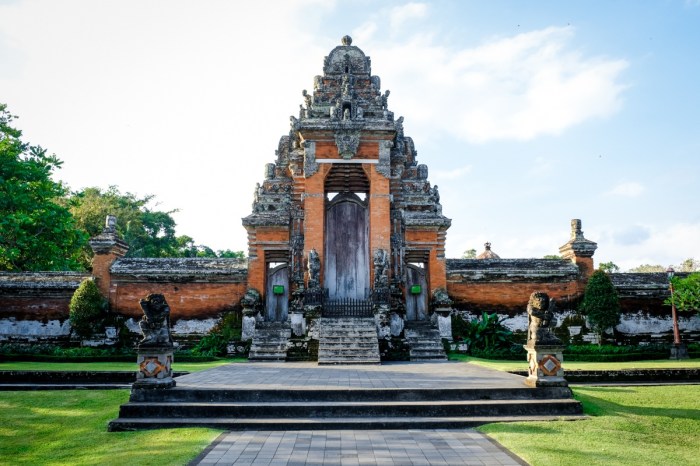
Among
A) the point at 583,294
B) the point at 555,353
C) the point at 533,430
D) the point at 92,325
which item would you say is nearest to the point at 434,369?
the point at 555,353

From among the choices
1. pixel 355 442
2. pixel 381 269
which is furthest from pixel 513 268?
pixel 355 442

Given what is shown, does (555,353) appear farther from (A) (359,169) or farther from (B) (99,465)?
(A) (359,169)

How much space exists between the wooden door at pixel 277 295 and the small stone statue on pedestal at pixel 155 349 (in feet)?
27.7

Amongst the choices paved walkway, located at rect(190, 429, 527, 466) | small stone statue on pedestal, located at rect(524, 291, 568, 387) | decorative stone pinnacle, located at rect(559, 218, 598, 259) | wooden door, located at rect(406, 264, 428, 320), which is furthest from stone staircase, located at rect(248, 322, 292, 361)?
decorative stone pinnacle, located at rect(559, 218, 598, 259)

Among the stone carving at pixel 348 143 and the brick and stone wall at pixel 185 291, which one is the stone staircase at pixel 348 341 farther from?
the stone carving at pixel 348 143

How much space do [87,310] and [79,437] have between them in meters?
11.2

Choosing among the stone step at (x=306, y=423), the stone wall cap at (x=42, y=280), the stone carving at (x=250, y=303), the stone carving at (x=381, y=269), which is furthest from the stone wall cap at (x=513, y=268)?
the stone wall cap at (x=42, y=280)

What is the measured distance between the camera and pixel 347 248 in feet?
56.7

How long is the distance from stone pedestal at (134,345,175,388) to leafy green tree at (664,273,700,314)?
52.1 ft

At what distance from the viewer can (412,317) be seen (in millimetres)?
17672

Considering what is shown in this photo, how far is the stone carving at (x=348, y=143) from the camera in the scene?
1636 centimetres

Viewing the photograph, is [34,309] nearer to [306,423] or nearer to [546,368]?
[306,423]

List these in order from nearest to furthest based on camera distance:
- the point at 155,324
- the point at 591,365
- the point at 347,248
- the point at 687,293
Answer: the point at 155,324
the point at 591,365
the point at 687,293
the point at 347,248

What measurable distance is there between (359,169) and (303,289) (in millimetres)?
4534
